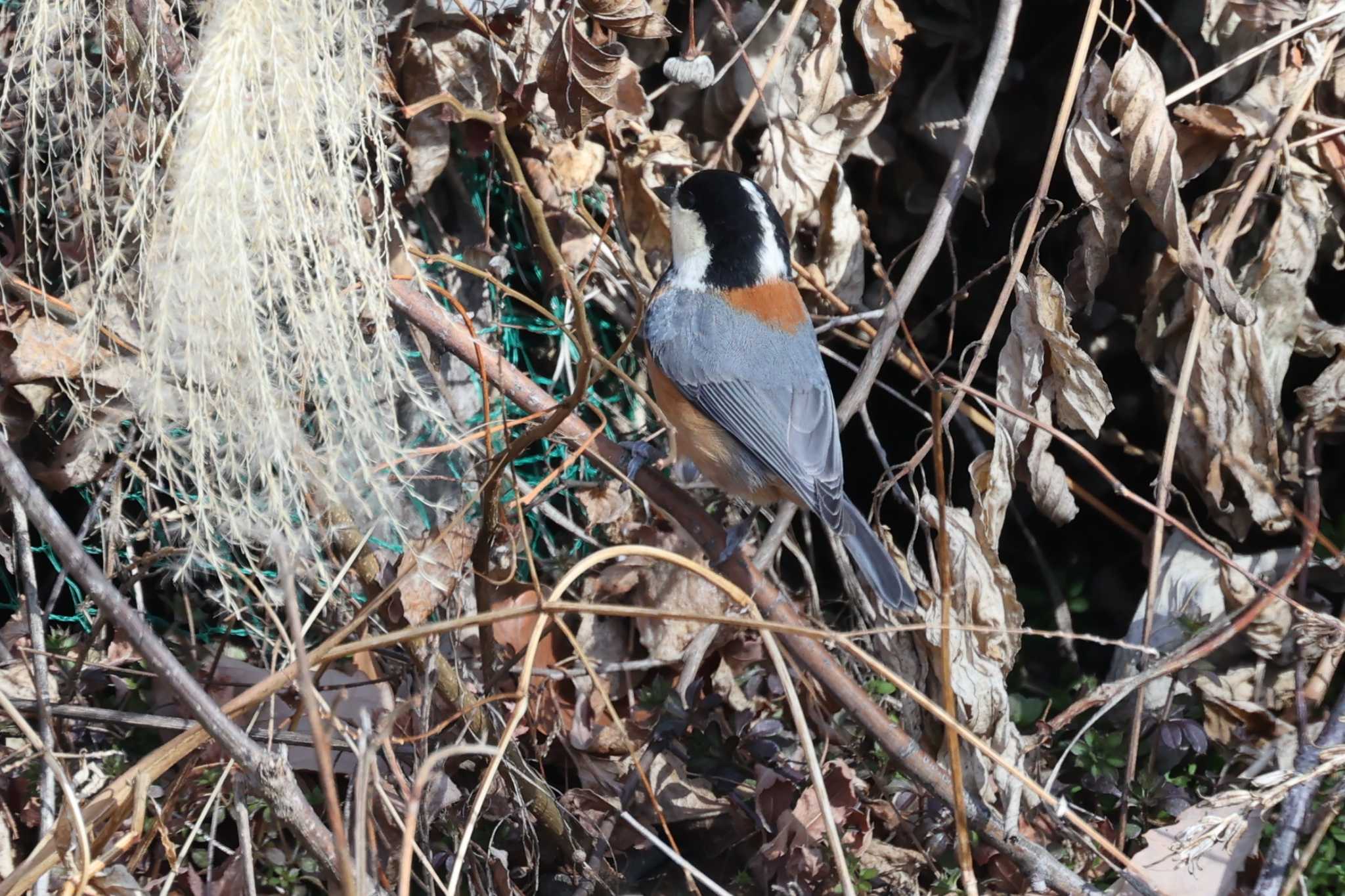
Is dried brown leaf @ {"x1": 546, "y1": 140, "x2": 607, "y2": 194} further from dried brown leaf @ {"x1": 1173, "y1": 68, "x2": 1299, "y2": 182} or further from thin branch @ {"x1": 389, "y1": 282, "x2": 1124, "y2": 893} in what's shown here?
dried brown leaf @ {"x1": 1173, "y1": 68, "x2": 1299, "y2": 182}

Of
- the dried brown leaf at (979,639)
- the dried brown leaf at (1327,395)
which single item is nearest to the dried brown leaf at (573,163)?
the dried brown leaf at (979,639)

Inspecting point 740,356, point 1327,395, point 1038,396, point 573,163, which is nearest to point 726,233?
point 740,356

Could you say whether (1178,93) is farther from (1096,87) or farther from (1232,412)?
(1232,412)

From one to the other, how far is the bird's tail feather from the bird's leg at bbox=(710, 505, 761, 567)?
223 millimetres

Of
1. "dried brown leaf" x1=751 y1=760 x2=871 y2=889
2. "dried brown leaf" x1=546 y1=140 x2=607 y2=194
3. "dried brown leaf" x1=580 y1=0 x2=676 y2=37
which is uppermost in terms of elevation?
"dried brown leaf" x1=580 y1=0 x2=676 y2=37

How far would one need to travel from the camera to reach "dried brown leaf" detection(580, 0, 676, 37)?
8.59ft

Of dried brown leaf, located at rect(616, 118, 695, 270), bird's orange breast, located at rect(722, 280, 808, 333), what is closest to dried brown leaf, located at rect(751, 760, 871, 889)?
bird's orange breast, located at rect(722, 280, 808, 333)

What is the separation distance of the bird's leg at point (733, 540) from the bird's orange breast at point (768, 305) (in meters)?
0.48

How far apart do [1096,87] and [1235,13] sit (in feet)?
1.30

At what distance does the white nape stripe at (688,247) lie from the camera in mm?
2875

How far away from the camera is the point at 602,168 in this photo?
10.5ft

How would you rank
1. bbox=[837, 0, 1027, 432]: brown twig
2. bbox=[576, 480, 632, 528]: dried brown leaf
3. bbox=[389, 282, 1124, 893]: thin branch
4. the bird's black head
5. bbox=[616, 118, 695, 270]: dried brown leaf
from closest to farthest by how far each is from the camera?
bbox=[389, 282, 1124, 893]: thin branch
bbox=[837, 0, 1027, 432]: brown twig
the bird's black head
bbox=[576, 480, 632, 528]: dried brown leaf
bbox=[616, 118, 695, 270]: dried brown leaf

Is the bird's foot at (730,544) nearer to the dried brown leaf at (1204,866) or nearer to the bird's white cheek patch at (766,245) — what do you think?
the bird's white cheek patch at (766,245)

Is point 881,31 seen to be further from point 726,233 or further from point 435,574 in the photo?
point 435,574
